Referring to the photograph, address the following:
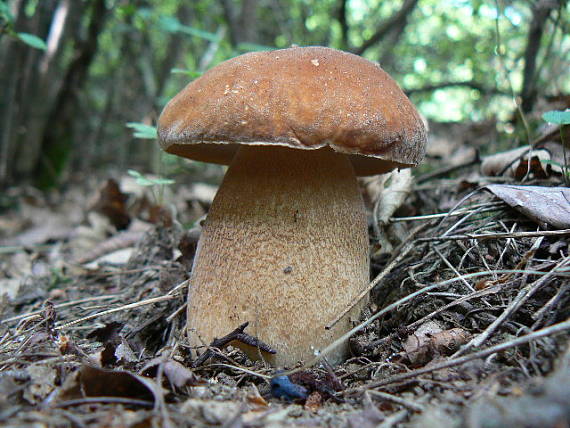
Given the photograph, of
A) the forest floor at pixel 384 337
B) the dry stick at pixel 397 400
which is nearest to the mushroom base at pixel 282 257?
the forest floor at pixel 384 337

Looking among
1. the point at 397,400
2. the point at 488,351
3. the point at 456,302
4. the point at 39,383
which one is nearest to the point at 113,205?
the point at 39,383

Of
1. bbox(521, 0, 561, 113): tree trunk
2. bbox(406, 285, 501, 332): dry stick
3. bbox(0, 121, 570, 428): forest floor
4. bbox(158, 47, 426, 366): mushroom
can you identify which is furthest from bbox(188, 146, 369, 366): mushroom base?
bbox(521, 0, 561, 113): tree trunk

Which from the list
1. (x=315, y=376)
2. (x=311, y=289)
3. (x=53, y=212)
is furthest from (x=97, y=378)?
(x=53, y=212)

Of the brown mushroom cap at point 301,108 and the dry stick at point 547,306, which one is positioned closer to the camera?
→ the dry stick at point 547,306

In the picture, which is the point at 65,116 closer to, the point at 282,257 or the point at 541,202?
the point at 282,257

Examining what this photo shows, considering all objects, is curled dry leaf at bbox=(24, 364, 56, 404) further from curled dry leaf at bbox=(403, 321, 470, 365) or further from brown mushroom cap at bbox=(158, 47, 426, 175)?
curled dry leaf at bbox=(403, 321, 470, 365)

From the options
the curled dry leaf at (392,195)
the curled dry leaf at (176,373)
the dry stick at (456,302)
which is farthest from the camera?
the curled dry leaf at (392,195)

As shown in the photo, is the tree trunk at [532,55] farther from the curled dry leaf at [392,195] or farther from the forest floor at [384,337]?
the curled dry leaf at [392,195]
